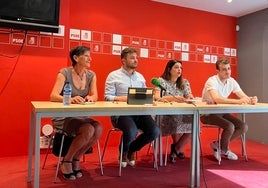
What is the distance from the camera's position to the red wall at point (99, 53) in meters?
3.19

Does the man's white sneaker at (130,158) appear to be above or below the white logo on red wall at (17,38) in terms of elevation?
below

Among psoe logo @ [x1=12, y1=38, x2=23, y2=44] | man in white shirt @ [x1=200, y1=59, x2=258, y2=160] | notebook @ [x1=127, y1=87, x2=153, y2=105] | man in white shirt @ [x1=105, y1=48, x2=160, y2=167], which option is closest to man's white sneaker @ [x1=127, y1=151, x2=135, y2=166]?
man in white shirt @ [x1=105, y1=48, x2=160, y2=167]

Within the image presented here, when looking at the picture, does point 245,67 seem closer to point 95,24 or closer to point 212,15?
point 212,15

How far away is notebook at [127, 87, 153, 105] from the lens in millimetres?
2189

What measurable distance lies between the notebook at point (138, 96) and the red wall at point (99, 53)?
5.02 ft


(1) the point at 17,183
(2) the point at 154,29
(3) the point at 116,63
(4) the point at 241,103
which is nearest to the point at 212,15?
(2) the point at 154,29

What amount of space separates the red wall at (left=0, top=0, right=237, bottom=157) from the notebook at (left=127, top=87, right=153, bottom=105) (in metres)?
1.53

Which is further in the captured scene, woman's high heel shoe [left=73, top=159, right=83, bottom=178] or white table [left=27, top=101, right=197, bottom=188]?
woman's high heel shoe [left=73, top=159, right=83, bottom=178]

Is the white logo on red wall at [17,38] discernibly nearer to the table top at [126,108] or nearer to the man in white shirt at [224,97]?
the table top at [126,108]

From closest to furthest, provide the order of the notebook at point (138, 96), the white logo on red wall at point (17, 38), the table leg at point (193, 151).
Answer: the notebook at point (138, 96) < the table leg at point (193, 151) < the white logo on red wall at point (17, 38)

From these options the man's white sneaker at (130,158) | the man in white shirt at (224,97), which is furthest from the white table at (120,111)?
the man's white sneaker at (130,158)

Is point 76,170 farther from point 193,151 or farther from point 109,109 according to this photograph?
point 193,151

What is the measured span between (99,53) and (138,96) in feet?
6.27

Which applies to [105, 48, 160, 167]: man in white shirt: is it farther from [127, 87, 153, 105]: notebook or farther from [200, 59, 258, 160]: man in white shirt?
[200, 59, 258, 160]: man in white shirt
